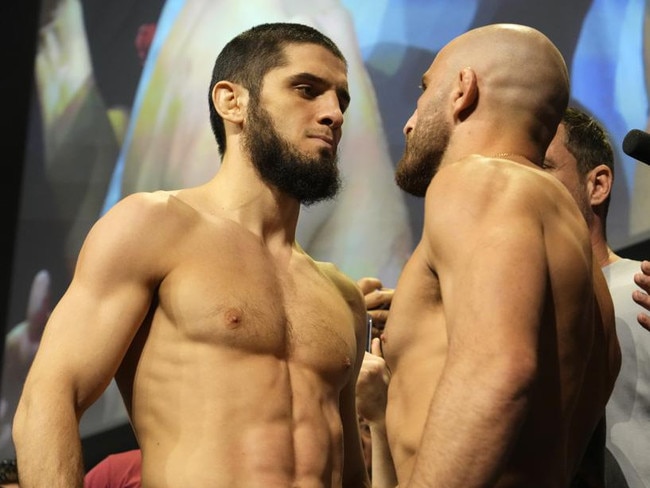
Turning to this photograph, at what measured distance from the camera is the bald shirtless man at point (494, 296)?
1.28 metres

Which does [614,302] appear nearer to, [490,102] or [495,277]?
[490,102]

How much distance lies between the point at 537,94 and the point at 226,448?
2.77 ft

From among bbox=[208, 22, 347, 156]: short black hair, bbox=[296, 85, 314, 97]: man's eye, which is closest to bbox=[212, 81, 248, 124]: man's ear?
bbox=[208, 22, 347, 156]: short black hair

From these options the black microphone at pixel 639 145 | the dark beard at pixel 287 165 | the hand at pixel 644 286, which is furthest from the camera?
the dark beard at pixel 287 165

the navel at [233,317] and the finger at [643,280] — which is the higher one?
the finger at [643,280]

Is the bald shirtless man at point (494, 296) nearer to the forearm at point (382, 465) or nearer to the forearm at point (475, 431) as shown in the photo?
the forearm at point (475, 431)

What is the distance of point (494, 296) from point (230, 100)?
3.42 feet

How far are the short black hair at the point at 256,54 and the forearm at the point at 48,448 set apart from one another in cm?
81

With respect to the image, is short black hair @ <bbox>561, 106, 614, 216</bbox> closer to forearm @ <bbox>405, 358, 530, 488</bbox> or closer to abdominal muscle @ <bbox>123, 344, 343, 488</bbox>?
abdominal muscle @ <bbox>123, 344, 343, 488</bbox>

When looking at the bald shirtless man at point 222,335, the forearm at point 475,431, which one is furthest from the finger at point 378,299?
the forearm at point 475,431

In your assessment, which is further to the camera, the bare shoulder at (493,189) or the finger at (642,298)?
the finger at (642,298)

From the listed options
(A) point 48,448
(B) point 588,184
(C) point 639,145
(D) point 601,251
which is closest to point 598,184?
(B) point 588,184

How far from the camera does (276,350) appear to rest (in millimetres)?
1817

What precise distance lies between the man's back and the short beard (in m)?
0.17
